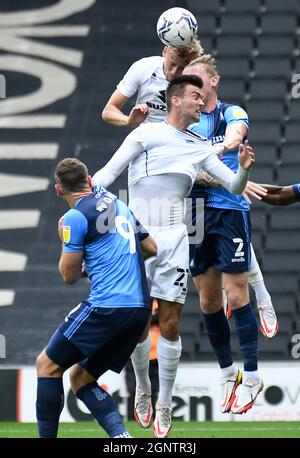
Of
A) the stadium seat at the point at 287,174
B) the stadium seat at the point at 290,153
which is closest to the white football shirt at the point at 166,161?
the stadium seat at the point at 287,174

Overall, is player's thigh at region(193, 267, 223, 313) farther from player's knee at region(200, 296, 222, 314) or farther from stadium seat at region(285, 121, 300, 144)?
stadium seat at region(285, 121, 300, 144)

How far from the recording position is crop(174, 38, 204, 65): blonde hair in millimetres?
8502

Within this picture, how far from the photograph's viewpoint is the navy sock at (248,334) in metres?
8.71

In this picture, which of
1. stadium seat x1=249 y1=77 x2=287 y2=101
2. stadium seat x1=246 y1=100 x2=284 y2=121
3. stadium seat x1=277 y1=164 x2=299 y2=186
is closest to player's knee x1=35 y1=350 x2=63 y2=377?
stadium seat x1=277 y1=164 x2=299 y2=186

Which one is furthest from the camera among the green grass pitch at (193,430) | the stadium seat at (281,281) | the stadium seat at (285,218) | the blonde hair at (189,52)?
the stadium seat at (285,218)

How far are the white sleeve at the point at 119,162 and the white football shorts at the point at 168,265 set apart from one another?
50cm

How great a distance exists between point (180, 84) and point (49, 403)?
227 centimetres

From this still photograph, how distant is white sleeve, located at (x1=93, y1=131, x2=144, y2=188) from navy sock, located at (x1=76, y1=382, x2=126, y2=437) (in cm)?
137

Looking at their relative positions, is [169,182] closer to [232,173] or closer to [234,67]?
[232,173]

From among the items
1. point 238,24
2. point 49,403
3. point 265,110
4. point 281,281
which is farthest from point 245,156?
point 238,24

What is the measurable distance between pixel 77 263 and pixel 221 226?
5.15 feet

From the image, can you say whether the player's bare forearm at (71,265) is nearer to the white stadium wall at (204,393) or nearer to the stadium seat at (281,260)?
the white stadium wall at (204,393)

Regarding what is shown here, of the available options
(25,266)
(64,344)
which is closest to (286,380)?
(25,266)

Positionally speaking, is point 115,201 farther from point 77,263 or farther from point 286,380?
point 286,380
